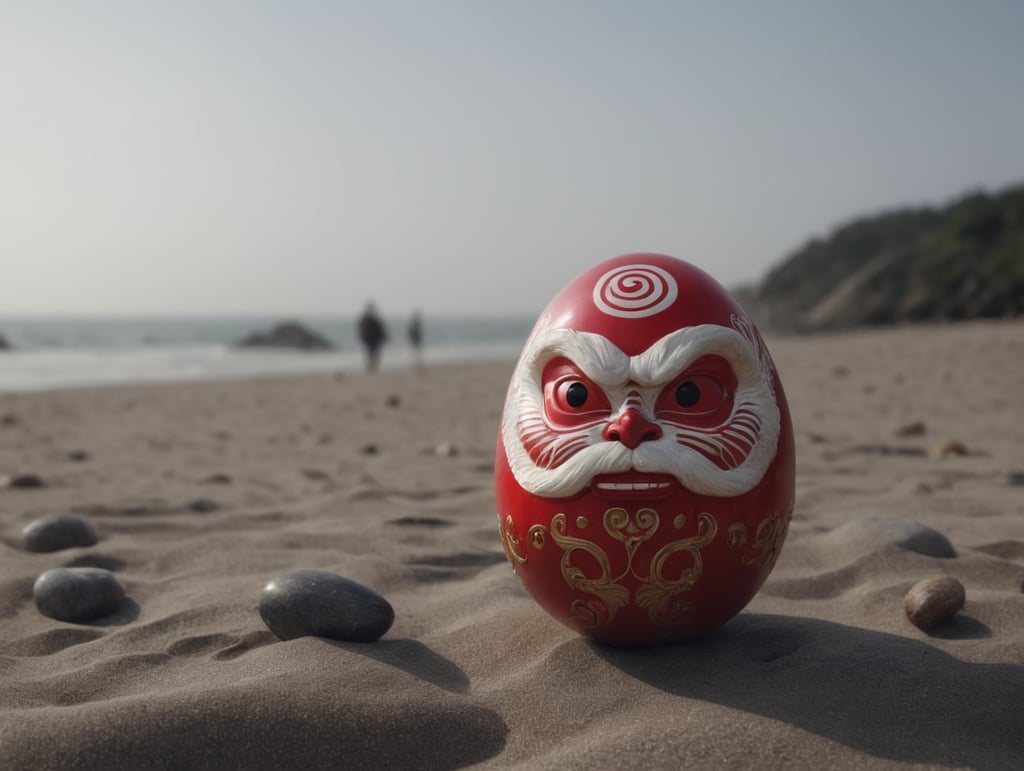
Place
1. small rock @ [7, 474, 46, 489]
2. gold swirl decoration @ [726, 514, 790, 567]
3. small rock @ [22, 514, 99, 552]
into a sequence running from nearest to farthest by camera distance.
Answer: gold swirl decoration @ [726, 514, 790, 567], small rock @ [22, 514, 99, 552], small rock @ [7, 474, 46, 489]

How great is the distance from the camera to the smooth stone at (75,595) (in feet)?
11.8

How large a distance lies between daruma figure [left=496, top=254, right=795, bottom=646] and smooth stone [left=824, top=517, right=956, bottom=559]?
1243 millimetres

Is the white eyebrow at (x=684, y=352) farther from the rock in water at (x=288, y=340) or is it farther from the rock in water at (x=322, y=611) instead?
the rock in water at (x=288, y=340)

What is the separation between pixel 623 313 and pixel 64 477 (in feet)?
17.1

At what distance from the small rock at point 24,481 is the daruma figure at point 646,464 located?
430 cm

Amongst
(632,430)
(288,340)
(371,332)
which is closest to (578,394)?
(632,430)

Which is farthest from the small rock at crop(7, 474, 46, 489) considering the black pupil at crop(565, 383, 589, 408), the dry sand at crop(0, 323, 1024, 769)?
the black pupil at crop(565, 383, 589, 408)

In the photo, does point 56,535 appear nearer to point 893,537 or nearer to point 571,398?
point 571,398

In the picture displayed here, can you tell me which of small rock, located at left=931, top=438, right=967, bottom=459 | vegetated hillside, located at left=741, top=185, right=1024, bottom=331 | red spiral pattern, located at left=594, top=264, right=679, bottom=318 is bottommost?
small rock, located at left=931, top=438, right=967, bottom=459

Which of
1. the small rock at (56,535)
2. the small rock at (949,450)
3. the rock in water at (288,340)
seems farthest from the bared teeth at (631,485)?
the rock in water at (288,340)

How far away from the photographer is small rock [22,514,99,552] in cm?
453

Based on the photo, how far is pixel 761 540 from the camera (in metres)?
2.95

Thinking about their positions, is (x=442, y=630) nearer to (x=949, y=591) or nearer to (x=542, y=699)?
(x=542, y=699)

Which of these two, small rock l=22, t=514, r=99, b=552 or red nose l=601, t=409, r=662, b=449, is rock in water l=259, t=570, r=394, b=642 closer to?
red nose l=601, t=409, r=662, b=449
